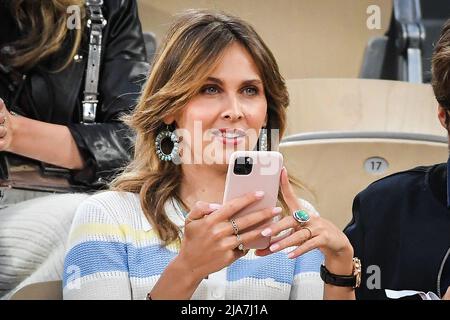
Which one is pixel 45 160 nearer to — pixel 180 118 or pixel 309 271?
pixel 180 118

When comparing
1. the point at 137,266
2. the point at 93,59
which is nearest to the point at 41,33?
the point at 93,59

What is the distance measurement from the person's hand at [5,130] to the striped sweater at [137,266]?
0.54ft

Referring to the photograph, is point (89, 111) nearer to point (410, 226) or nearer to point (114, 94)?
point (114, 94)

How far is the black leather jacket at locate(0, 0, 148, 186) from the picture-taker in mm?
1299

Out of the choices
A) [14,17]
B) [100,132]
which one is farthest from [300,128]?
[14,17]

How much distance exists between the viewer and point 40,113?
1317 millimetres

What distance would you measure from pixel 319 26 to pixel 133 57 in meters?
0.28

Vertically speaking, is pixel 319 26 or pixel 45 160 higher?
pixel 319 26

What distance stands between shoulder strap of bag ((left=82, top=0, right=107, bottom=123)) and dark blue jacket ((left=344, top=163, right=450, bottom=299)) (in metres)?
0.40

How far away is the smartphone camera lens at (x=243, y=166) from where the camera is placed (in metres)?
1.00

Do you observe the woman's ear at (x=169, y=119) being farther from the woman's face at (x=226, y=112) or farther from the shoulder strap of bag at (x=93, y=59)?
the shoulder strap of bag at (x=93, y=59)

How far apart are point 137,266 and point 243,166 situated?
194mm

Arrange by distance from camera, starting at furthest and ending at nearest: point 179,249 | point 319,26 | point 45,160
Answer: point 319,26 → point 45,160 → point 179,249

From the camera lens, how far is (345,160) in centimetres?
125
